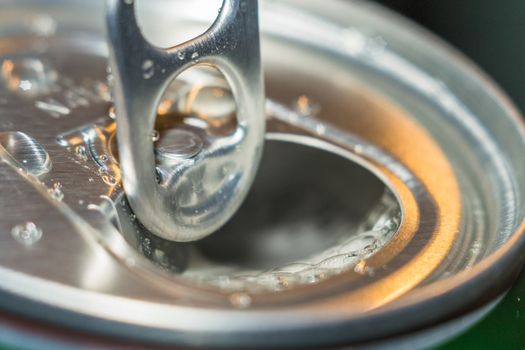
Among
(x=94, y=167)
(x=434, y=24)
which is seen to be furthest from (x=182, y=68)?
(x=434, y=24)

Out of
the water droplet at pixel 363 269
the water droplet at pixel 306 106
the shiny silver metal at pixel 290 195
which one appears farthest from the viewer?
the water droplet at pixel 306 106

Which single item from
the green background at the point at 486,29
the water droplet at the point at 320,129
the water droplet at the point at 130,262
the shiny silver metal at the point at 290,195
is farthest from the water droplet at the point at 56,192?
the green background at the point at 486,29

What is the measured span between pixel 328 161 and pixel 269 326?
465 mm

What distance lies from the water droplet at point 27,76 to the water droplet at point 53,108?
1.2 inches

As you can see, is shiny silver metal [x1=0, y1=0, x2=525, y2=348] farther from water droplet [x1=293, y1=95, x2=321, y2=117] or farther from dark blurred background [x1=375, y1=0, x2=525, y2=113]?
dark blurred background [x1=375, y1=0, x2=525, y2=113]

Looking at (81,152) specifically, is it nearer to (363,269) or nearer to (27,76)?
(27,76)

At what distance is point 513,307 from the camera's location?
0.89 m

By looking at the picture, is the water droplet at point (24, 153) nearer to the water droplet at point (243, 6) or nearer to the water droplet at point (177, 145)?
the water droplet at point (177, 145)

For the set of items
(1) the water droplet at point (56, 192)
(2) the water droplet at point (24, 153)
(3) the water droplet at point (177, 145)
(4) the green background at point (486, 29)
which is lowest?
(1) the water droplet at point (56, 192)

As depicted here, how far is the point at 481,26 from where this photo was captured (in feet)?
4.78

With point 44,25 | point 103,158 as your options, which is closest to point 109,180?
point 103,158

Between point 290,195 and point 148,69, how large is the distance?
44 cm

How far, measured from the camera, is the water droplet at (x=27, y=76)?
115cm

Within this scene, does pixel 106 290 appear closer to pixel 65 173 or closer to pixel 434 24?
pixel 65 173
